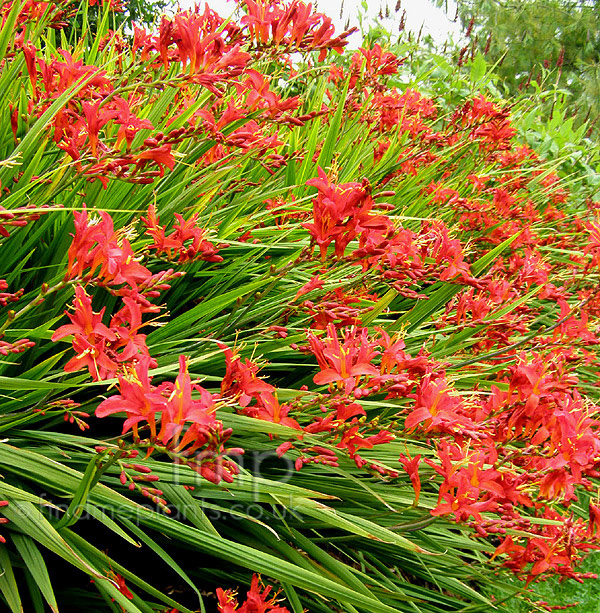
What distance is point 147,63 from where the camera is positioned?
1.88 meters

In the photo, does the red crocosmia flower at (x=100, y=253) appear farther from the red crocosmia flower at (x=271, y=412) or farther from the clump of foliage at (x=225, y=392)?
the red crocosmia flower at (x=271, y=412)

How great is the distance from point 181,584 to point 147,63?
1583mm

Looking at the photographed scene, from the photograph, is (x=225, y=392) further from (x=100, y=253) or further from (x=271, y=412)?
(x=100, y=253)

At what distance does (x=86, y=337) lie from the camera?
119 centimetres

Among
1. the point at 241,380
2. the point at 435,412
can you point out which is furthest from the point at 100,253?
the point at 435,412

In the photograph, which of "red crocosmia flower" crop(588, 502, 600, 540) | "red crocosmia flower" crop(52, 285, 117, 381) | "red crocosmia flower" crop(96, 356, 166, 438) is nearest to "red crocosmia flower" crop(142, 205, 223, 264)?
"red crocosmia flower" crop(52, 285, 117, 381)

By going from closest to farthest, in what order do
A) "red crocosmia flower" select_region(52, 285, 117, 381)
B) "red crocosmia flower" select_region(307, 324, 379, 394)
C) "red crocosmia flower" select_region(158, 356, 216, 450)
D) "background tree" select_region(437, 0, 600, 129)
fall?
"red crocosmia flower" select_region(158, 356, 216, 450) → "red crocosmia flower" select_region(52, 285, 117, 381) → "red crocosmia flower" select_region(307, 324, 379, 394) → "background tree" select_region(437, 0, 600, 129)

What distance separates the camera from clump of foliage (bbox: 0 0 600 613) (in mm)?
1228

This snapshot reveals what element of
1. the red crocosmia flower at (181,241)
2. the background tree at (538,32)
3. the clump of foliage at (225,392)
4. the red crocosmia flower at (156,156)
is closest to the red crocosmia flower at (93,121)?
the clump of foliage at (225,392)

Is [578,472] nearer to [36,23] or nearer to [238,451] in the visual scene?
[238,451]

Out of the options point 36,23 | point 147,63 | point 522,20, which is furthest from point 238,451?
point 522,20

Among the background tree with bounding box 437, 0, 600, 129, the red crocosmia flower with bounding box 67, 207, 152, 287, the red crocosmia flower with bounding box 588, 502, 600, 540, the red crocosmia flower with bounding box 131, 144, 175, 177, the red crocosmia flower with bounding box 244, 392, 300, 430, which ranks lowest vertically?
the red crocosmia flower with bounding box 588, 502, 600, 540

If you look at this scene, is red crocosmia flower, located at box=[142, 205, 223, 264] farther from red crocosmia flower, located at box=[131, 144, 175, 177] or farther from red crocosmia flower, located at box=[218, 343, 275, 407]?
red crocosmia flower, located at box=[218, 343, 275, 407]

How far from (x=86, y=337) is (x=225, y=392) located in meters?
0.38
